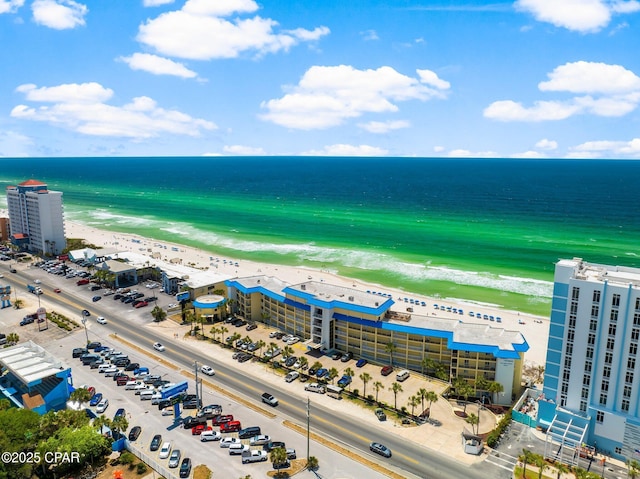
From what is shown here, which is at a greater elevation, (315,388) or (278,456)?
(278,456)

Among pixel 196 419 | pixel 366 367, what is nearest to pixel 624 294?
pixel 366 367

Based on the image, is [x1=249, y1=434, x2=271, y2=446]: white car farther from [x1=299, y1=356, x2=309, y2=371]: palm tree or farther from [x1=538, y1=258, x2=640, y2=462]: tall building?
[x1=538, y1=258, x2=640, y2=462]: tall building

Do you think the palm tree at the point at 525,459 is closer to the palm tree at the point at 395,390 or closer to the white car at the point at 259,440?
the palm tree at the point at 395,390

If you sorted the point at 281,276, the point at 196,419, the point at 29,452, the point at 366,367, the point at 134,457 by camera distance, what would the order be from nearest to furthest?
1. the point at 29,452
2. the point at 134,457
3. the point at 196,419
4. the point at 366,367
5. the point at 281,276

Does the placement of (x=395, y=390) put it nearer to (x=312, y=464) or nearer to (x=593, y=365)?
(x=312, y=464)

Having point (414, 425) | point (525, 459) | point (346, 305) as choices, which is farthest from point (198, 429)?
point (525, 459)

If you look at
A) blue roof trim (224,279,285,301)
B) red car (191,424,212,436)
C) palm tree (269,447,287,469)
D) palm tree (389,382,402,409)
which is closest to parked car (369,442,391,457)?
palm tree (389,382,402,409)

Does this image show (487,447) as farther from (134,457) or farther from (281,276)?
(281,276)
